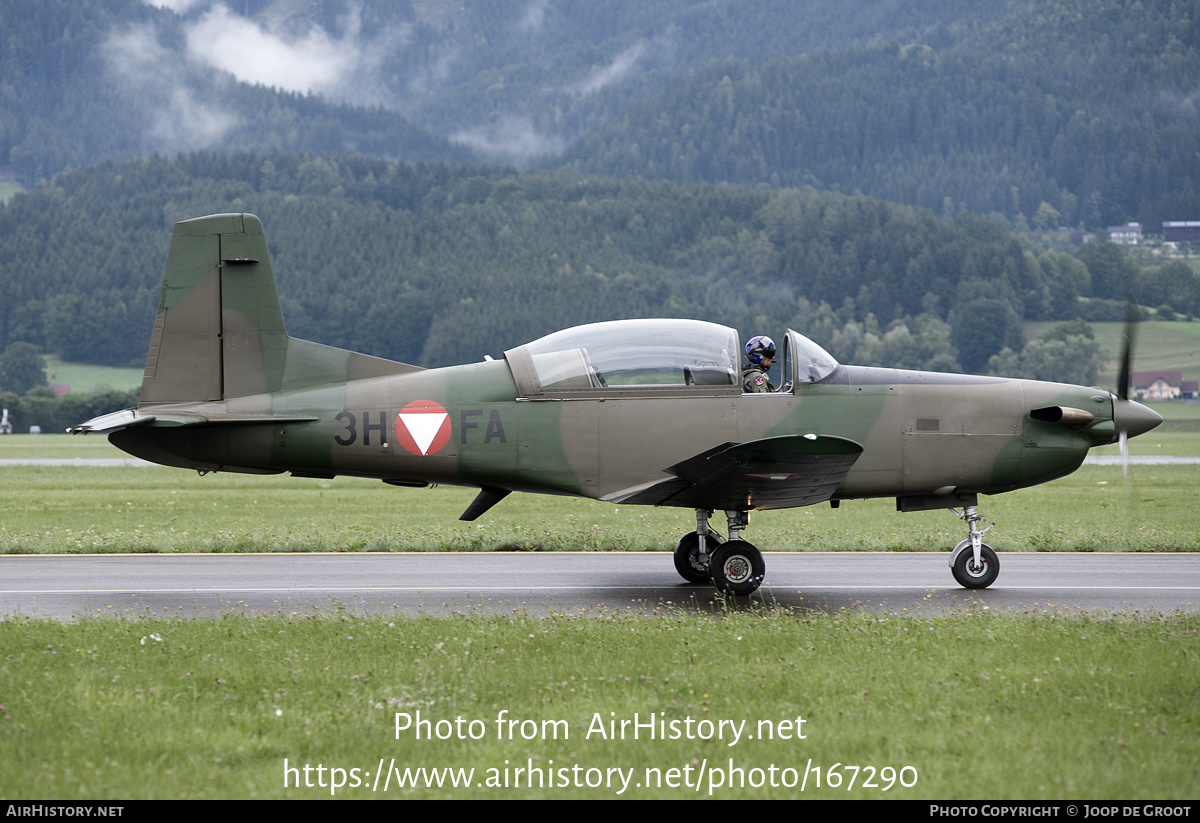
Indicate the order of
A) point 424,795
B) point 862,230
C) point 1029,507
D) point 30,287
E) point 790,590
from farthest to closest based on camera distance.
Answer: point 862,230 < point 30,287 < point 1029,507 < point 790,590 < point 424,795

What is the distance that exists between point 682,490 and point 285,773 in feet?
18.9

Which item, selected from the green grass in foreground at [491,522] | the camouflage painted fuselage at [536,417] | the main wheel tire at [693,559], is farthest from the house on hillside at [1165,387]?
the main wheel tire at [693,559]

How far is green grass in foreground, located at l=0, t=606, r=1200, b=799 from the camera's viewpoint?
570cm

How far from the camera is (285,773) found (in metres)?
5.76

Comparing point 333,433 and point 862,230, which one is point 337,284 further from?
point 333,433

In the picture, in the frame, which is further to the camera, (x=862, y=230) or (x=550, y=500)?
(x=862, y=230)

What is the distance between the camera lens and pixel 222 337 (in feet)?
37.4

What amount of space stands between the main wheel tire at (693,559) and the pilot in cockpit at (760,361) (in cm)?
188

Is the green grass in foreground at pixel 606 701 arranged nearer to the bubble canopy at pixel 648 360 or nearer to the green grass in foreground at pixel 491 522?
the bubble canopy at pixel 648 360

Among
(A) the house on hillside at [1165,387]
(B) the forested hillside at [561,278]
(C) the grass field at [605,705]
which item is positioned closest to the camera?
(C) the grass field at [605,705]

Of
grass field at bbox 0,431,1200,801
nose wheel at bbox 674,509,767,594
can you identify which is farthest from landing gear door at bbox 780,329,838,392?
grass field at bbox 0,431,1200,801

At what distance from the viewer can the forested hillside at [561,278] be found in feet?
514

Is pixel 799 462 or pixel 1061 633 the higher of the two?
pixel 799 462

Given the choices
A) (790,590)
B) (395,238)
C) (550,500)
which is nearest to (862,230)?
(395,238)
